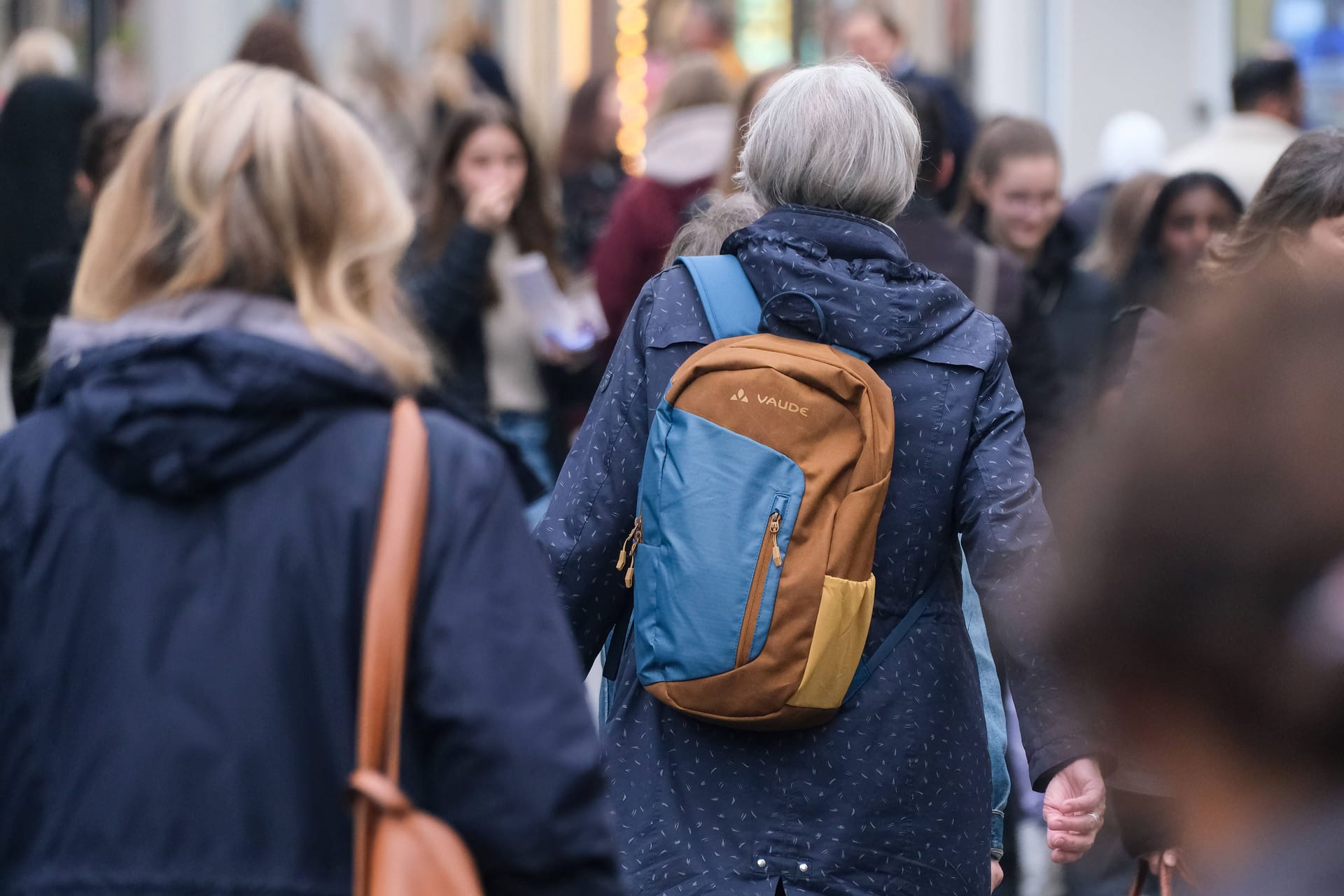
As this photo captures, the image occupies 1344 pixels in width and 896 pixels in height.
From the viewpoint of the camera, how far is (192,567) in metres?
1.81

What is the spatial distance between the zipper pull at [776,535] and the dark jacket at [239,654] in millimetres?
707

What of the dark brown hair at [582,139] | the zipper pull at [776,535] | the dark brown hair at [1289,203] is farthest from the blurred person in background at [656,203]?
the zipper pull at [776,535]

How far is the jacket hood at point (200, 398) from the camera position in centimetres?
179

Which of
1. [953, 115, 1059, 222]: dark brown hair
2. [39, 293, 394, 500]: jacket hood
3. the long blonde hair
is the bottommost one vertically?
[953, 115, 1059, 222]: dark brown hair

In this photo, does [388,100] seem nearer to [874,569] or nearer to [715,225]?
[715,225]

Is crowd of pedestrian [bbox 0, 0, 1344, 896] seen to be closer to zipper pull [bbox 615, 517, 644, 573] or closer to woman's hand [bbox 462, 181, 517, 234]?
zipper pull [bbox 615, 517, 644, 573]

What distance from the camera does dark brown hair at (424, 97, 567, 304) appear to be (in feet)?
19.0

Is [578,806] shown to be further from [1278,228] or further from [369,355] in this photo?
[1278,228]

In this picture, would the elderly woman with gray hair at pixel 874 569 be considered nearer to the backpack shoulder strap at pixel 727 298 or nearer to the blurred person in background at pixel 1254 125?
the backpack shoulder strap at pixel 727 298

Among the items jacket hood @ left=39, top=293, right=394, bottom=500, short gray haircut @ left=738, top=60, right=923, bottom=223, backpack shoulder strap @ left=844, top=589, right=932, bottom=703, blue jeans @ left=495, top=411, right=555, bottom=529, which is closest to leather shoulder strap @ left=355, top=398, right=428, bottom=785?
jacket hood @ left=39, top=293, right=394, bottom=500

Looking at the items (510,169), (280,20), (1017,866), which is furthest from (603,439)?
(280,20)

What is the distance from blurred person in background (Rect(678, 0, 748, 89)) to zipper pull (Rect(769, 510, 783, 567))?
27.3ft

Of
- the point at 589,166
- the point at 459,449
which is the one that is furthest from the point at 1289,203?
the point at 589,166

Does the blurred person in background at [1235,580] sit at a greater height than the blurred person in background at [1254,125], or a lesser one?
greater
